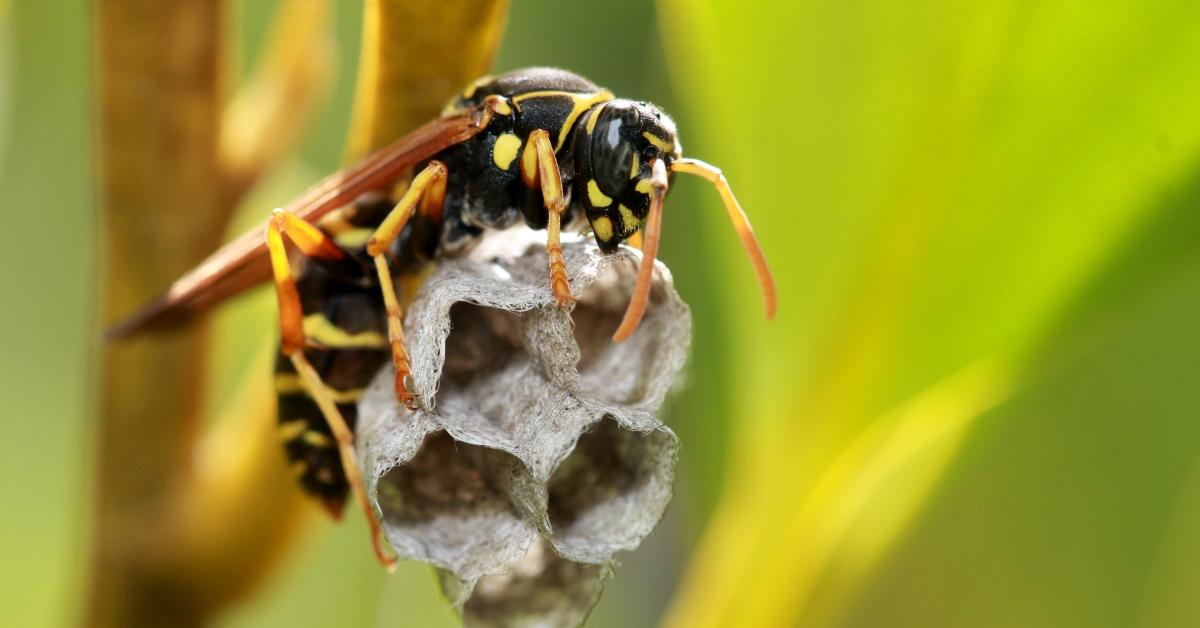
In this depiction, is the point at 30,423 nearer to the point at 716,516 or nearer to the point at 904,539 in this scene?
the point at 716,516

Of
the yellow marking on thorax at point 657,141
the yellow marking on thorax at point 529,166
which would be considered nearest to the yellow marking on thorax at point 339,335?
the yellow marking on thorax at point 529,166

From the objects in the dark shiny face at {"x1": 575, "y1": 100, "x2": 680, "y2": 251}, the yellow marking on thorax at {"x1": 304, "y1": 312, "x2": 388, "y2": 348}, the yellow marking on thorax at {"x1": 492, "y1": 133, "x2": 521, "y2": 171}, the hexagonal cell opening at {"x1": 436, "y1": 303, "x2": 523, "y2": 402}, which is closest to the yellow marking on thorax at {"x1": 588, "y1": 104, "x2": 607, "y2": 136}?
the dark shiny face at {"x1": 575, "y1": 100, "x2": 680, "y2": 251}

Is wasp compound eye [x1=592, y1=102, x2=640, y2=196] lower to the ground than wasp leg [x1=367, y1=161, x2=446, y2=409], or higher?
higher

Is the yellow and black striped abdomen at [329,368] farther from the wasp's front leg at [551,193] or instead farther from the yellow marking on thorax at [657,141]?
the yellow marking on thorax at [657,141]

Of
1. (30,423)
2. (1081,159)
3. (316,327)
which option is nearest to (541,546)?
(316,327)

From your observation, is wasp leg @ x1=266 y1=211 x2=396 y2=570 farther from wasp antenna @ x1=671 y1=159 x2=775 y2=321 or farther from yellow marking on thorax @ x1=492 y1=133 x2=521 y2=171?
wasp antenna @ x1=671 y1=159 x2=775 y2=321
